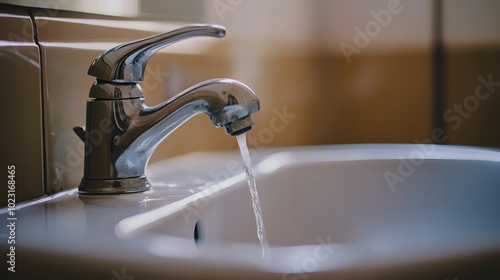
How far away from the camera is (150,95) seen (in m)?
0.88

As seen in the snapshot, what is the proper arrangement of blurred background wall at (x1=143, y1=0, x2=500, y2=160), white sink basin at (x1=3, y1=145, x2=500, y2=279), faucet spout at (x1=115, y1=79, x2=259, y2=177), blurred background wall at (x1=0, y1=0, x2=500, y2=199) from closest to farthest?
white sink basin at (x1=3, y1=145, x2=500, y2=279), faucet spout at (x1=115, y1=79, x2=259, y2=177), blurred background wall at (x1=0, y1=0, x2=500, y2=199), blurred background wall at (x1=143, y1=0, x2=500, y2=160)

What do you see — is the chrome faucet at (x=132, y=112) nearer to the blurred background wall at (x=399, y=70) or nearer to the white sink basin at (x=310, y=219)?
the white sink basin at (x=310, y=219)

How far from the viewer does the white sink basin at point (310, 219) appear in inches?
12.8

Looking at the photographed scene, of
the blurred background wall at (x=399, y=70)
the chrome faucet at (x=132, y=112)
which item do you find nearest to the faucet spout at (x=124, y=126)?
the chrome faucet at (x=132, y=112)

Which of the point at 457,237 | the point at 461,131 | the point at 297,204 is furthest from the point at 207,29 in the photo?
the point at 461,131

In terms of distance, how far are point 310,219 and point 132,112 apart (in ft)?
1.20

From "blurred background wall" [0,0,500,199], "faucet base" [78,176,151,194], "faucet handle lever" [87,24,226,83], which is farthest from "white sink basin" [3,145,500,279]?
"blurred background wall" [0,0,500,199]

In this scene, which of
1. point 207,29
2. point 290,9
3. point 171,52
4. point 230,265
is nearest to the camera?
point 230,265

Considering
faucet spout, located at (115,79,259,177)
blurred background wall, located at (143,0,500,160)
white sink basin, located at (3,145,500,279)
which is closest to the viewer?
white sink basin, located at (3,145,500,279)

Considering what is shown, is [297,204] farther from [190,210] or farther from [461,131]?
[461,131]

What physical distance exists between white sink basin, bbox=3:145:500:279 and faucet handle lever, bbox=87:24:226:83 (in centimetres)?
12

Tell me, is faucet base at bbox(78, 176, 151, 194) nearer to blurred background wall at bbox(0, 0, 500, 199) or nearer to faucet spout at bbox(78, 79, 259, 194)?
faucet spout at bbox(78, 79, 259, 194)

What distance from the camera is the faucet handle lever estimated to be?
1.78 ft

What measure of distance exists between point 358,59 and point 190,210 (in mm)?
917
